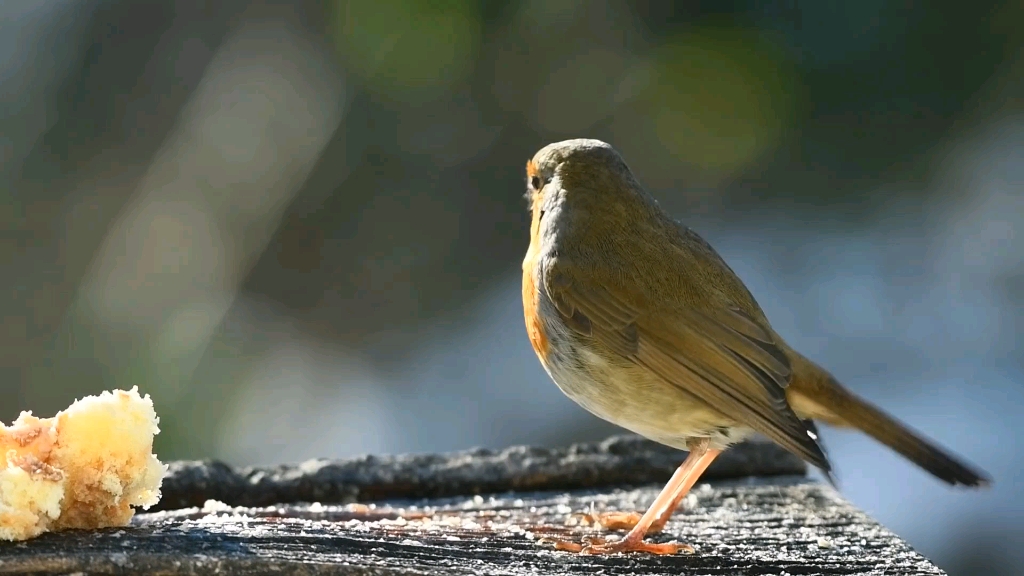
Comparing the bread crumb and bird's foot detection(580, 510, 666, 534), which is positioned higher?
bird's foot detection(580, 510, 666, 534)

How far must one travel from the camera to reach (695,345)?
2.75 metres

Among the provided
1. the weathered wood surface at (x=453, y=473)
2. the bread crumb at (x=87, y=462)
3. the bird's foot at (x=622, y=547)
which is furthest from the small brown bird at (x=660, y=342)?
the bread crumb at (x=87, y=462)

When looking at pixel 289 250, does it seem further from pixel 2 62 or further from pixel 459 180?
pixel 2 62

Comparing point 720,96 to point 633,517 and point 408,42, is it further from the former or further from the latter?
point 633,517

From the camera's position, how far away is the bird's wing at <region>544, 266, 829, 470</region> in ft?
8.67

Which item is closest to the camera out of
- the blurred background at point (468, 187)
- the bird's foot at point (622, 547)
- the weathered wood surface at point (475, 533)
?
the weathered wood surface at point (475, 533)

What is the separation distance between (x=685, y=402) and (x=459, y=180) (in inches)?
133

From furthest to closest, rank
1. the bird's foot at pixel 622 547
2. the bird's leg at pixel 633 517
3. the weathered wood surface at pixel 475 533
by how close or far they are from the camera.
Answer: the bird's leg at pixel 633 517
the bird's foot at pixel 622 547
the weathered wood surface at pixel 475 533

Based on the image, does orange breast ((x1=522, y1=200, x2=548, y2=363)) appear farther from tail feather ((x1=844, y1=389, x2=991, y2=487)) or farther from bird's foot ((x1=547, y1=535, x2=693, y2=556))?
tail feather ((x1=844, y1=389, x2=991, y2=487))

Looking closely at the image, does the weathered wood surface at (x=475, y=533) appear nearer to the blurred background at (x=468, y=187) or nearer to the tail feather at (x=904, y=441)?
the tail feather at (x=904, y=441)

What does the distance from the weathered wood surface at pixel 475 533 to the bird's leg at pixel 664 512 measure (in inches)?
1.9

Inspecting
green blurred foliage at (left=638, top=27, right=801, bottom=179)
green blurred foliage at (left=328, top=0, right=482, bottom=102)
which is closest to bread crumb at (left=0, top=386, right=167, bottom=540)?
green blurred foliage at (left=328, top=0, right=482, bottom=102)

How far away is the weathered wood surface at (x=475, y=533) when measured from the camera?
1644 mm

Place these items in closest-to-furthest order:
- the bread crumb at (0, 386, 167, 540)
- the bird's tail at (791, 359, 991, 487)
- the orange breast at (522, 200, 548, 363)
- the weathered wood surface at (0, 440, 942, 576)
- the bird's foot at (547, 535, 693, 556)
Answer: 1. the weathered wood surface at (0, 440, 942, 576)
2. the bread crumb at (0, 386, 167, 540)
3. the bird's foot at (547, 535, 693, 556)
4. the bird's tail at (791, 359, 991, 487)
5. the orange breast at (522, 200, 548, 363)
